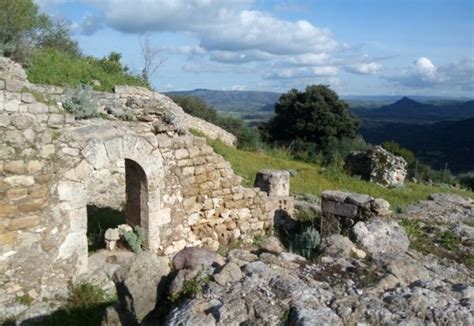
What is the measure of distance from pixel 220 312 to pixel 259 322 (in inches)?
9.8

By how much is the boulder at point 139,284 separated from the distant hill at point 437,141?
3714 cm

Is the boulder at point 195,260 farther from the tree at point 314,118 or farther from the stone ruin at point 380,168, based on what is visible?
the tree at point 314,118

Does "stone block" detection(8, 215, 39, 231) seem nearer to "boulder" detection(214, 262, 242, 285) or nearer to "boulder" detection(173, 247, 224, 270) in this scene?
"boulder" detection(173, 247, 224, 270)

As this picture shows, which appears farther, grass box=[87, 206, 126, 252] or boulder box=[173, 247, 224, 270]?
grass box=[87, 206, 126, 252]

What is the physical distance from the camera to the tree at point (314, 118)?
104 ft

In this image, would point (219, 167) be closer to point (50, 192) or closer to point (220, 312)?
point (50, 192)

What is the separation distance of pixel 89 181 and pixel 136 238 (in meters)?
1.13

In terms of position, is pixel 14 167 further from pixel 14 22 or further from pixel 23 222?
pixel 14 22

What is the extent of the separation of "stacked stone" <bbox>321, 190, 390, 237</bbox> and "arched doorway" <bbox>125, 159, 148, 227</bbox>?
342 cm

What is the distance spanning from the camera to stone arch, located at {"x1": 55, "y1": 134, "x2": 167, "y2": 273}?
5.93 metres

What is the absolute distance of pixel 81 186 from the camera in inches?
237

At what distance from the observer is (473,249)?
24.7 feet

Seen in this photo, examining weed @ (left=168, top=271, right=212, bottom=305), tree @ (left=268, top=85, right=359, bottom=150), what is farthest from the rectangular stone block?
tree @ (left=268, top=85, right=359, bottom=150)

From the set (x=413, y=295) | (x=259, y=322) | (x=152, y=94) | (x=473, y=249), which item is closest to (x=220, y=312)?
(x=259, y=322)
